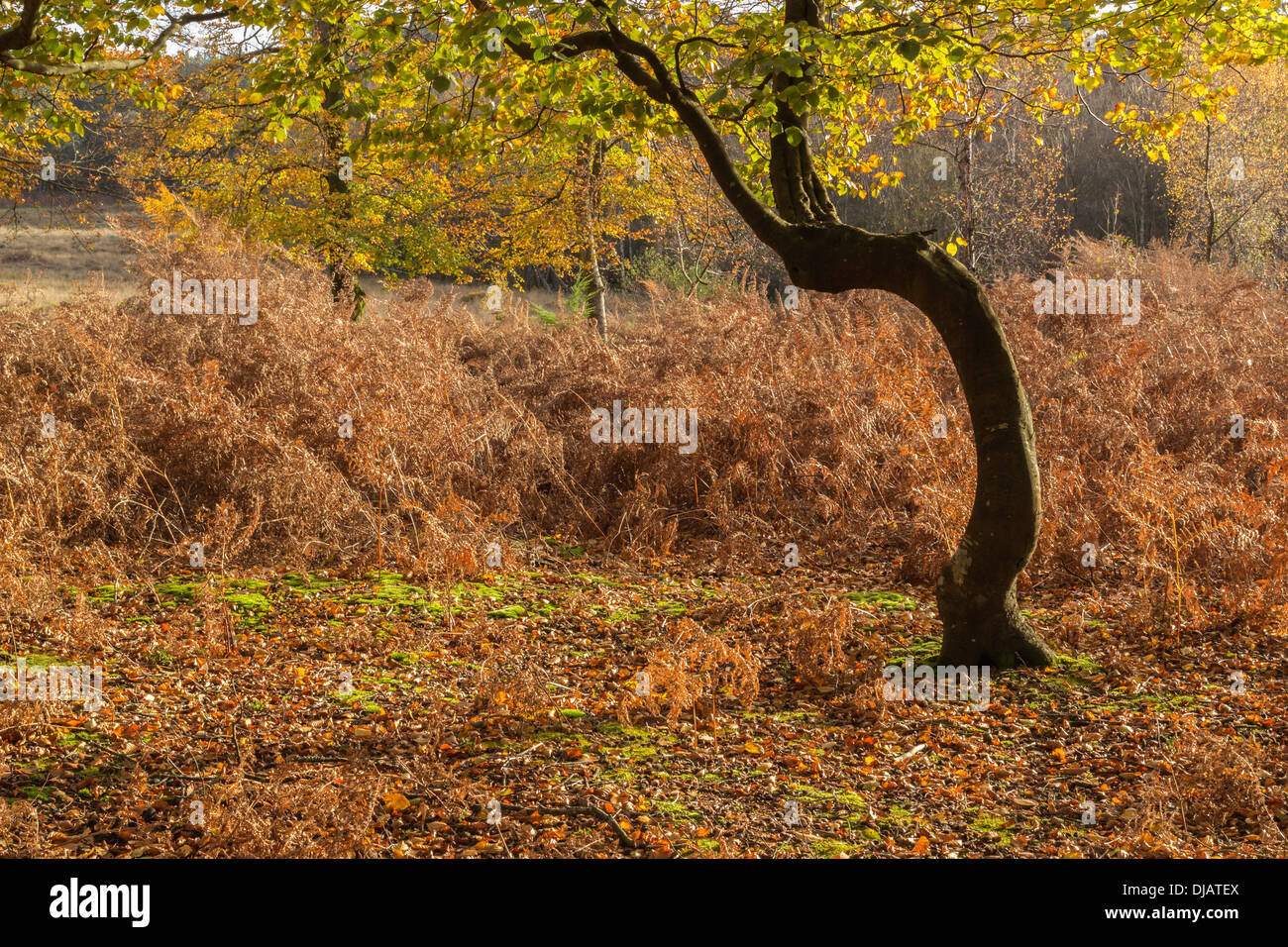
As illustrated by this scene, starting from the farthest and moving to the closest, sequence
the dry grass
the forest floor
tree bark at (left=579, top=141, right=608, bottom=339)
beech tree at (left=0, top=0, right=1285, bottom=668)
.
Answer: tree bark at (left=579, top=141, right=608, bottom=339), the dry grass, beech tree at (left=0, top=0, right=1285, bottom=668), the forest floor

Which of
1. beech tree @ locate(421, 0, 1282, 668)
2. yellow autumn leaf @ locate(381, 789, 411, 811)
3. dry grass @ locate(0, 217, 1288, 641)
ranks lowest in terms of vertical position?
yellow autumn leaf @ locate(381, 789, 411, 811)

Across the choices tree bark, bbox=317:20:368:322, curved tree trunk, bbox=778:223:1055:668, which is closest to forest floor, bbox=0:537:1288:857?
curved tree trunk, bbox=778:223:1055:668

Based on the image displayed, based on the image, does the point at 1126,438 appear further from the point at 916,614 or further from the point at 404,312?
the point at 404,312

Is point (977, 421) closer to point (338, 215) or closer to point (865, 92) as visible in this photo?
point (865, 92)

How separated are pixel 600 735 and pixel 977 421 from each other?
2886 mm

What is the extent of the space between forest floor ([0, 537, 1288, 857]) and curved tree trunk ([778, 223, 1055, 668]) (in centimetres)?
33

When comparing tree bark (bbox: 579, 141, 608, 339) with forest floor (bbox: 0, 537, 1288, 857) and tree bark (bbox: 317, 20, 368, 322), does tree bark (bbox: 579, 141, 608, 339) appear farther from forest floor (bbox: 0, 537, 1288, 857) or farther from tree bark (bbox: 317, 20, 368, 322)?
forest floor (bbox: 0, 537, 1288, 857)

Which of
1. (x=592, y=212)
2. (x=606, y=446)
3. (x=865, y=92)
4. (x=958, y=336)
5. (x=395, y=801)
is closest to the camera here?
(x=395, y=801)

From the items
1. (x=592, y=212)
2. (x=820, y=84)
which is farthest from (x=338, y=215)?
(x=820, y=84)

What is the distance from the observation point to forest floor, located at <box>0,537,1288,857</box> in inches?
161

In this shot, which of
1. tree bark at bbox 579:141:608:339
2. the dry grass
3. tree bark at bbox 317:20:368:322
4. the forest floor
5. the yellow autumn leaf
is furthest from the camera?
tree bark at bbox 579:141:608:339

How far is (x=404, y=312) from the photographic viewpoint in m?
12.3

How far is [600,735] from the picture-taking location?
5.20m

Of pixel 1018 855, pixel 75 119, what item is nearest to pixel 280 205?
pixel 75 119
